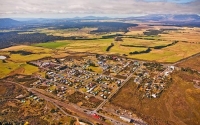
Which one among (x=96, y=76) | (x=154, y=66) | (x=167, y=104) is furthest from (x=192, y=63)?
(x=96, y=76)

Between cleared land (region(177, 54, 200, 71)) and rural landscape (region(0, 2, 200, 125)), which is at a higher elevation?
cleared land (region(177, 54, 200, 71))

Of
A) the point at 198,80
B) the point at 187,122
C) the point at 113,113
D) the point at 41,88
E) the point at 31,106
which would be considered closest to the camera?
the point at 187,122

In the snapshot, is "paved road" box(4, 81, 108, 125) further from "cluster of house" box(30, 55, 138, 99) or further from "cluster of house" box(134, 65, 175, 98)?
"cluster of house" box(134, 65, 175, 98)

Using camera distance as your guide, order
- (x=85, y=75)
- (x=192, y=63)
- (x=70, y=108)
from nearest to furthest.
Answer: (x=70, y=108) < (x=85, y=75) < (x=192, y=63)

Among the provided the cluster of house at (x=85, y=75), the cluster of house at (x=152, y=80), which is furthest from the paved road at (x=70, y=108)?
the cluster of house at (x=152, y=80)

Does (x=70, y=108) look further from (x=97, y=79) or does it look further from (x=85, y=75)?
(x=85, y=75)

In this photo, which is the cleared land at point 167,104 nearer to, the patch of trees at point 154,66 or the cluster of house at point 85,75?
the cluster of house at point 85,75

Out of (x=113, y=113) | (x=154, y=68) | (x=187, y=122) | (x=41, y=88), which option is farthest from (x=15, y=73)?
(x=187, y=122)

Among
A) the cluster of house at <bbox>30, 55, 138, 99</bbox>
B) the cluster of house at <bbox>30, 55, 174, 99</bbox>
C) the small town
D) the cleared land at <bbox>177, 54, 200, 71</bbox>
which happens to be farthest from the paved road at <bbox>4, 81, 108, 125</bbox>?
the cleared land at <bbox>177, 54, 200, 71</bbox>

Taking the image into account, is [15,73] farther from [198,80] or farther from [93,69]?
[198,80]
